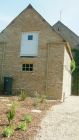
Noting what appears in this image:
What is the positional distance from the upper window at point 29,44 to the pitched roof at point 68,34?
471 inches

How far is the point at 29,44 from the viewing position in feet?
72.5

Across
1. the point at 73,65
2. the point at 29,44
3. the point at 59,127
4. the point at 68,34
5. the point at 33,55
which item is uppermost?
the point at 68,34

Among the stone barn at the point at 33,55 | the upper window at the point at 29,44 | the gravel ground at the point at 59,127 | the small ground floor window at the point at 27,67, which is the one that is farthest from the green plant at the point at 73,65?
the gravel ground at the point at 59,127

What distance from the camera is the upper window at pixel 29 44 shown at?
2180 cm

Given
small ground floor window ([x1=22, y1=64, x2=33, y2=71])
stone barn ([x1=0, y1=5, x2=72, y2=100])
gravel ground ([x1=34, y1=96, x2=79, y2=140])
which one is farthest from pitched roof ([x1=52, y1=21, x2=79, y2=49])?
gravel ground ([x1=34, y1=96, x2=79, y2=140])

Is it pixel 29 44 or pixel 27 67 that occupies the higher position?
pixel 29 44

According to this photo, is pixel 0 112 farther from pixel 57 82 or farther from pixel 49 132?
pixel 57 82

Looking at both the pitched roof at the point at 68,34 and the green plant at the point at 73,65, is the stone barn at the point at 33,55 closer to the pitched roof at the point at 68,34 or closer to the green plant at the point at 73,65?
the green plant at the point at 73,65

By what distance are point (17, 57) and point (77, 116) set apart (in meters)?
11.0

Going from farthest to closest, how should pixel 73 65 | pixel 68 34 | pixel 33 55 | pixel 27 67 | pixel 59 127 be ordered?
pixel 68 34, pixel 73 65, pixel 27 67, pixel 33 55, pixel 59 127

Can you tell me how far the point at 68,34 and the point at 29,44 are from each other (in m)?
13.1

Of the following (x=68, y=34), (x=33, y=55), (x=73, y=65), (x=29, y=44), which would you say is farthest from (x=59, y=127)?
(x=68, y=34)

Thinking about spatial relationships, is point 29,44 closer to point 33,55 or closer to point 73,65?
point 33,55

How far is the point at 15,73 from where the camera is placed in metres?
22.2
